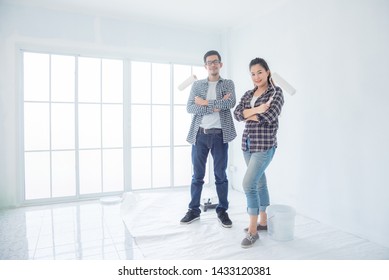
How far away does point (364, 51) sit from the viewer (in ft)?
6.89

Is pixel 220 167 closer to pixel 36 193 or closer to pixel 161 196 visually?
pixel 161 196

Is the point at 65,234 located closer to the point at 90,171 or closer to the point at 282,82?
the point at 90,171

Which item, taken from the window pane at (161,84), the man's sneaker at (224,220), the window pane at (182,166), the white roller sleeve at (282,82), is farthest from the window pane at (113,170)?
the white roller sleeve at (282,82)

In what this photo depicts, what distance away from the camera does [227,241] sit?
2115mm

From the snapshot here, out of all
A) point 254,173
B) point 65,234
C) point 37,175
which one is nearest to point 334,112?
point 254,173

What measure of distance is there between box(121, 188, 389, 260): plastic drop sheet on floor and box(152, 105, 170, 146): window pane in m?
1.20

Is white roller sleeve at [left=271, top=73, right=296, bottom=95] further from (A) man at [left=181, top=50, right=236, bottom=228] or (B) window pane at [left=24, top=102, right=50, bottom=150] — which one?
(B) window pane at [left=24, top=102, right=50, bottom=150]

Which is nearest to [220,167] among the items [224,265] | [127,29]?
[224,265]

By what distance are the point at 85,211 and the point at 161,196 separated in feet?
2.91

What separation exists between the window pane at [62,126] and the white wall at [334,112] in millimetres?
2373

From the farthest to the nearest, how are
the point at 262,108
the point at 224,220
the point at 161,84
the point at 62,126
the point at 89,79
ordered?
the point at 161,84, the point at 89,79, the point at 62,126, the point at 224,220, the point at 262,108

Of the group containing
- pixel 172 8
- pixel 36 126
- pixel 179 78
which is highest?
pixel 172 8

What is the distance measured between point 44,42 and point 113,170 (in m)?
1.67

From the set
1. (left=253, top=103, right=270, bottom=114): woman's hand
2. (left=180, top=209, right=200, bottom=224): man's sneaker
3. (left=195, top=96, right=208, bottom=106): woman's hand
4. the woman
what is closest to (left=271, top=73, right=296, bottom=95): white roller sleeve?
the woman
